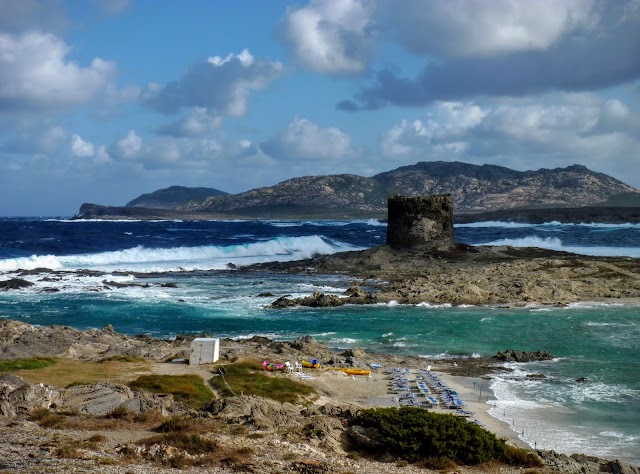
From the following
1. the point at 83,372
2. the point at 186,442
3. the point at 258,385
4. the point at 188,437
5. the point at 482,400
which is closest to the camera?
the point at 186,442

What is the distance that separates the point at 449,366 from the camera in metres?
22.7

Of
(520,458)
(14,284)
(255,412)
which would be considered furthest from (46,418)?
(14,284)

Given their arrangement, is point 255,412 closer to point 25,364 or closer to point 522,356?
point 25,364

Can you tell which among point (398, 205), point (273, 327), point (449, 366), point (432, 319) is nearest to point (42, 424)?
point (449, 366)

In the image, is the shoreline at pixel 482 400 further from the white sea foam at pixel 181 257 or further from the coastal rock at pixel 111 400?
the white sea foam at pixel 181 257

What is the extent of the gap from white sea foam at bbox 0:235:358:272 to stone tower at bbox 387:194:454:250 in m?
16.5

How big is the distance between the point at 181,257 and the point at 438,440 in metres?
60.1

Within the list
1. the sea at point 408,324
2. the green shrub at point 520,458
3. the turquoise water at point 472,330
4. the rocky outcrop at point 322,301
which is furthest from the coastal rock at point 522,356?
the rocky outcrop at point 322,301

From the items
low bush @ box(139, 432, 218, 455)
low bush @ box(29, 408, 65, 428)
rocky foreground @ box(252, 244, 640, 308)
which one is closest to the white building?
low bush @ box(29, 408, 65, 428)

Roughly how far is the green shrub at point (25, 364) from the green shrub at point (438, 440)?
10.5 meters

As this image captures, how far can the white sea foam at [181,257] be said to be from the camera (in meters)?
58.2

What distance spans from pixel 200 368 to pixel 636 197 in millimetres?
188307

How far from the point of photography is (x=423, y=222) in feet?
167

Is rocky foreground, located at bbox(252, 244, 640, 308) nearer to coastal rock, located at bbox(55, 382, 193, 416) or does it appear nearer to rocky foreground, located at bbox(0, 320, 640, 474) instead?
rocky foreground, located at bbox(0, 320, 640, 474)
